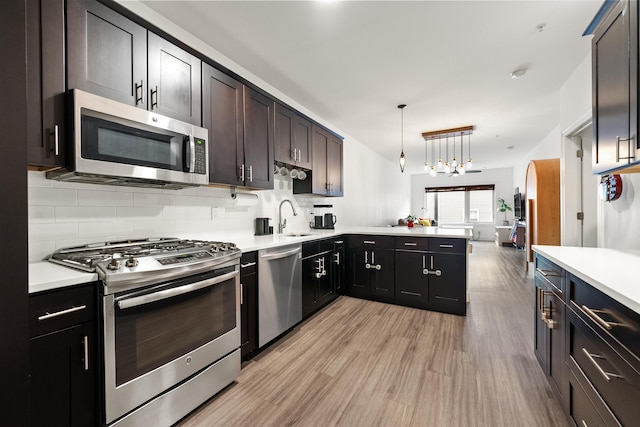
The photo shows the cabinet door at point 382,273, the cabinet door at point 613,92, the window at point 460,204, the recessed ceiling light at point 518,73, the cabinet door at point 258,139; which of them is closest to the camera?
the cabinet door at point 613,92

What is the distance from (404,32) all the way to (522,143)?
550 cm

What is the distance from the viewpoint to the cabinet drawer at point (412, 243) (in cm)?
322

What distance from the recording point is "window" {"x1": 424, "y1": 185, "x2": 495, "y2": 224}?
1004 cm

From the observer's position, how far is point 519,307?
326 cm

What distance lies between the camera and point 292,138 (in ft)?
10.3

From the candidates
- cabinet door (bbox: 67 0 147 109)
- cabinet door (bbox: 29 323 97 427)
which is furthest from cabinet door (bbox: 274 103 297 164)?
cabinet door (bbox: 29 323 97 427)

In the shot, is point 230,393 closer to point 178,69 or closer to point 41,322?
point 41,322

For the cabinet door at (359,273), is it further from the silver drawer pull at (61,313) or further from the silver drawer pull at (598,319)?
the silver drawer pull at (61,313)

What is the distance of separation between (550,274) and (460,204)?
32.1 ft

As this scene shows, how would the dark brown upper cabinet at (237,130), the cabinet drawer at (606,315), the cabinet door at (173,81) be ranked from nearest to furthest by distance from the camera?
the cabinet drawer at (606,315), the cabinet door at (173,81), the dark brown upper cabinet at (237,130)

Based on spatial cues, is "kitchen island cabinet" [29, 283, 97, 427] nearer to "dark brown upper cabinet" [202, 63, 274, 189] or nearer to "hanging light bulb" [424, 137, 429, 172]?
"dark brown upper cabinet" [202, 63, 274, 189]

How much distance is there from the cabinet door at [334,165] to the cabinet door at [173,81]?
2.19 metres

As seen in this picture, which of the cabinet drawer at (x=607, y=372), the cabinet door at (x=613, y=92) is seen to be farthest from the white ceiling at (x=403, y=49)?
the cabinet drawer at (x=607, y=372)

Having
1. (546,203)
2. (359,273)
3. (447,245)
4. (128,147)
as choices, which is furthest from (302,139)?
(546,203)
